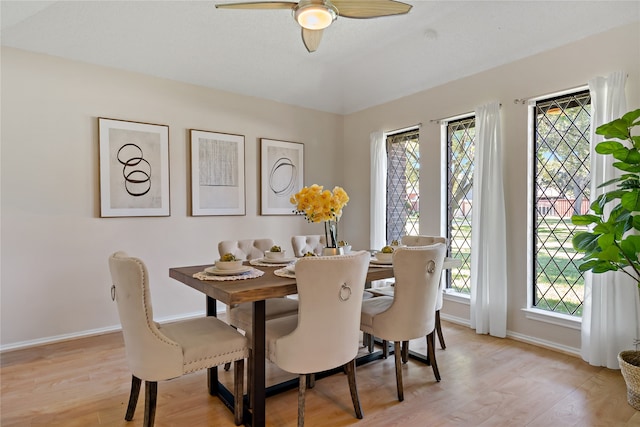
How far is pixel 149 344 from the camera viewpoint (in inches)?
69.3

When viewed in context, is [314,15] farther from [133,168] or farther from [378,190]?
[378,190]

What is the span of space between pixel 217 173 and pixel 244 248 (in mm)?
1514

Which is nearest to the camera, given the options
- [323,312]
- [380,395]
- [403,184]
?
[323,312]

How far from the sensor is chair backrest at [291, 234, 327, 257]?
328 centimetres

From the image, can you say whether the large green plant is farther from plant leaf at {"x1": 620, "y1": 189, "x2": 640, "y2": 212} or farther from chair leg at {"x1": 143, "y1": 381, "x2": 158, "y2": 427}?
chair leg at {"x1": 143, "y1": 381, "x2": 158, "y2": 427}

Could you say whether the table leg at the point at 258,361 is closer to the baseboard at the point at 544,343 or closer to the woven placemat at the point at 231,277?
the woven placemat at the point at 231,277

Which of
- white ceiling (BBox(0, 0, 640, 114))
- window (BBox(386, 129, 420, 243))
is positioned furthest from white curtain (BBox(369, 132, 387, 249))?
white ceiling (BBox(0, 0, 640, 114))

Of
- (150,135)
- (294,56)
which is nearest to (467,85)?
→ (294,56)

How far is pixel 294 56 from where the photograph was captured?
416 cm

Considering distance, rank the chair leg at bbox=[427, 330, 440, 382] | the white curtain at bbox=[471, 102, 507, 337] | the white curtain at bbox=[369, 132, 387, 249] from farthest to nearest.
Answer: the white curtain at bbox=[369, 132, 387, 249] → the white curtain at bbox=[471, 102, 507, 337] → the chair leg at bbox=[427, 330, 440, 382]

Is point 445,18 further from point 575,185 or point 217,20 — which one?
point 217,20

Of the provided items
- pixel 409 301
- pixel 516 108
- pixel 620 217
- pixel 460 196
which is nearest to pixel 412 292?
pixel 409 301

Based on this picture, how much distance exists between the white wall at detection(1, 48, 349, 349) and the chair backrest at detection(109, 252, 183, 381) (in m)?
2.10

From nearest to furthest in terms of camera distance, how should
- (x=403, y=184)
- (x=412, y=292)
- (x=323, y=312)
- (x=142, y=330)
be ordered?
(x=142, y=330) → (x=323, y=312) → (x=412, y=292) → (x=403, y=184)
